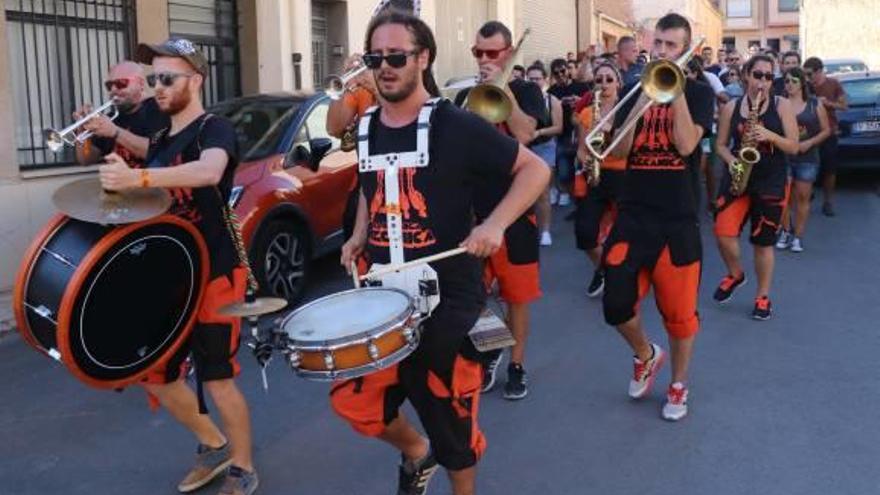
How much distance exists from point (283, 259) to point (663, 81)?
3660 mm

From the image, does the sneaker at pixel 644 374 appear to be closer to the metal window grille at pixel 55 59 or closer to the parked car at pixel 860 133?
the metal window grille at pixel 55 59

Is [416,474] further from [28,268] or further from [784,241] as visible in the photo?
[784,241]

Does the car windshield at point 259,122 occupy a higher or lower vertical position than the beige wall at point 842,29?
lower

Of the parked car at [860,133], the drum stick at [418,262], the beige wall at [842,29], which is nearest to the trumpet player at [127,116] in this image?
the drum stick at [418,262]

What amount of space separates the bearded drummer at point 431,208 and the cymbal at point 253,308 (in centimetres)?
47

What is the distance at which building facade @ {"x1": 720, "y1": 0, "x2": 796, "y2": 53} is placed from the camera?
64438 millimetres

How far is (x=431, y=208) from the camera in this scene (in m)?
3.21

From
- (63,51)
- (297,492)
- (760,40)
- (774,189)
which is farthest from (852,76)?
(760,40)

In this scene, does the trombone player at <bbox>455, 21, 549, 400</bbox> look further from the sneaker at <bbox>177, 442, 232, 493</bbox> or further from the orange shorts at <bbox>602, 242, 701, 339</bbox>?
the sneaker at <bbox>177, 442, 232, 493</bbox>

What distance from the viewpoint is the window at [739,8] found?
6575cm

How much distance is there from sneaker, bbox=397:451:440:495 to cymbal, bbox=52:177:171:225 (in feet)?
4.12

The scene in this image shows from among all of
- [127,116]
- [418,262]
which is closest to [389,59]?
[418,262]

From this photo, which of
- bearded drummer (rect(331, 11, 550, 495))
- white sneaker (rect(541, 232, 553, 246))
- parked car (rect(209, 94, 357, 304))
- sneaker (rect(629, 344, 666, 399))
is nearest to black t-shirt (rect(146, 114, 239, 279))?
bearded drummer (rect(331, 11, 550, 495))

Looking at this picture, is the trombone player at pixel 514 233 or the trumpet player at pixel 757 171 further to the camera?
the trumpet player at pixel 757 171
